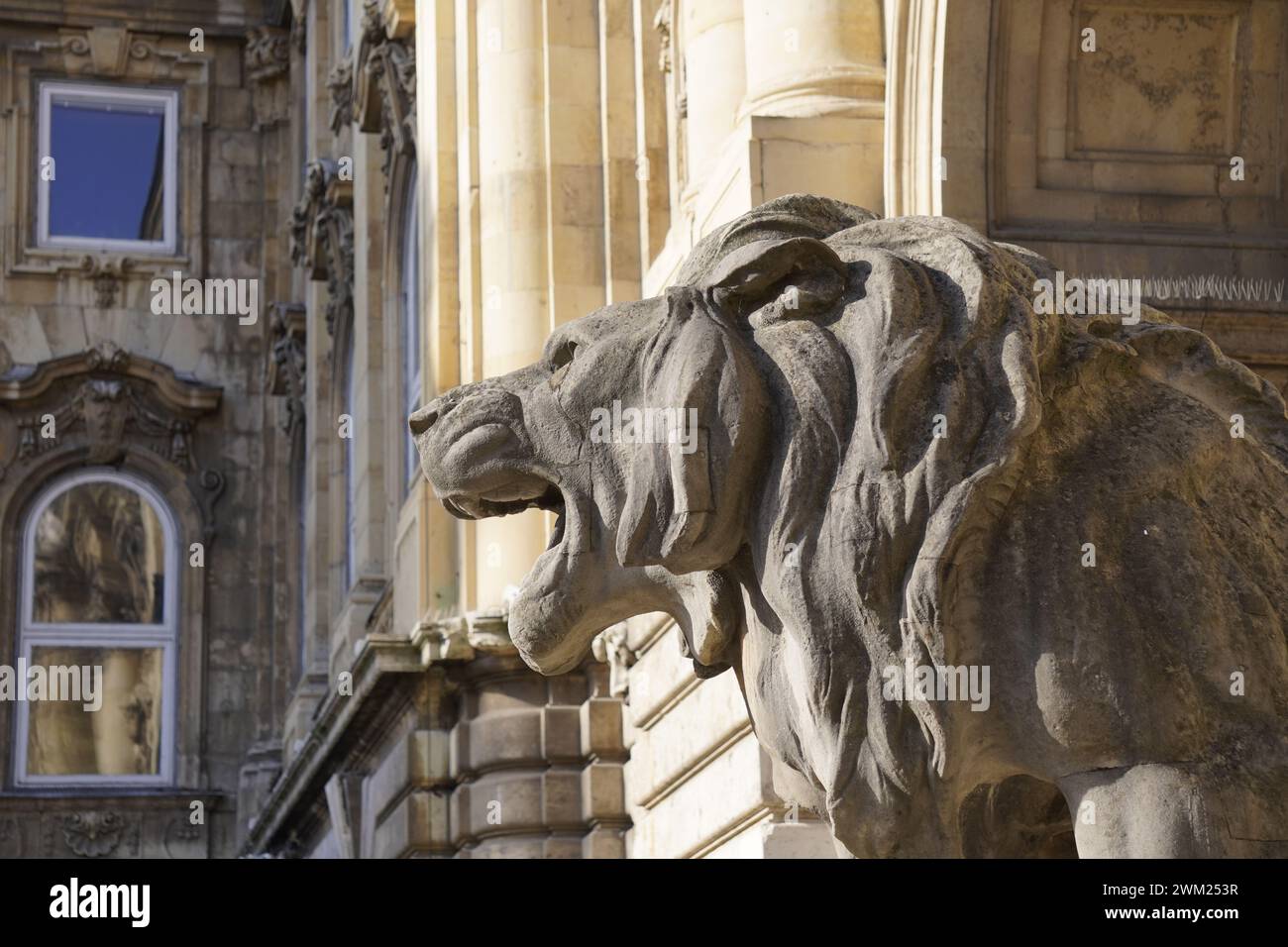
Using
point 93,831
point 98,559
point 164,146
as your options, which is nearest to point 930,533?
point 93,831

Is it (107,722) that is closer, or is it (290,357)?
(290,357)

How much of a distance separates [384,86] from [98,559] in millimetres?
9509

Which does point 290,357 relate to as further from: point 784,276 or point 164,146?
point 784,276

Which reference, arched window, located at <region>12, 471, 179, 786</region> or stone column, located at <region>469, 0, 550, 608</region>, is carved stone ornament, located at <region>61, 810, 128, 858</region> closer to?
arched window, located at <region>12, 471, 179, 786</region>

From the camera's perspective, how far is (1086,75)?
7988mm

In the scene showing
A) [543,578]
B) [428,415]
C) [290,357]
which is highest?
[290,357]

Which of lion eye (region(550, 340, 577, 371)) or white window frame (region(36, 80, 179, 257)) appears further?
white window frame (region(36, 80, 179, 257))

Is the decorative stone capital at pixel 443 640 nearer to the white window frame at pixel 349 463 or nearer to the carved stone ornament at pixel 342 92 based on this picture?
the white window frame at pixel 349 463

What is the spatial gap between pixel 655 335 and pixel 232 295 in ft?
76.0

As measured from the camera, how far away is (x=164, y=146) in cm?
2622

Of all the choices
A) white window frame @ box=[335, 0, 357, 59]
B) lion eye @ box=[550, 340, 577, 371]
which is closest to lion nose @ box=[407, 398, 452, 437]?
lion eye @ box=[550, 340, 577, 371]

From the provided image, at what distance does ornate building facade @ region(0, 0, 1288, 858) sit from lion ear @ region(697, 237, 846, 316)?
1.21 meters

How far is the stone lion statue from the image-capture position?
9.32ft

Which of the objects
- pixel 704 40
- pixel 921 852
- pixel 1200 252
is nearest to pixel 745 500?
pixel 921 852
